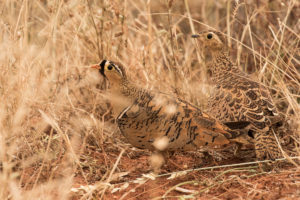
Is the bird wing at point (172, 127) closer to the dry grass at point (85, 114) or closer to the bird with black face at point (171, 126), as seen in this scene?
the bird with black face at point (171, 126)

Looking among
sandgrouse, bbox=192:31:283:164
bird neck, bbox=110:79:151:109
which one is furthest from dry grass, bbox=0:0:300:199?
bird neck, bbox=110:79:151:109

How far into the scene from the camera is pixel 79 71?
4.50 metres

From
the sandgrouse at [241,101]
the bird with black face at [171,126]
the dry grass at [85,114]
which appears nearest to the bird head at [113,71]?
the bird with black face at [171,126]

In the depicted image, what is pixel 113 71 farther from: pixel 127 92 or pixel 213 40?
pixel 213 40

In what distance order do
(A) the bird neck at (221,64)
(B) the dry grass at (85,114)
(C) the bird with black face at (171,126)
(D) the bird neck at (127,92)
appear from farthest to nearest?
(A) the bird neck at (221,64) → (D) the bird neck at (127,92) → (C) the bird with black face at (171,126) → (B) the dry grass at (85,114)

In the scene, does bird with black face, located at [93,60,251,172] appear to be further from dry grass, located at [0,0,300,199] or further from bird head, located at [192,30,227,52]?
bird head, located at [192,30,227,52]

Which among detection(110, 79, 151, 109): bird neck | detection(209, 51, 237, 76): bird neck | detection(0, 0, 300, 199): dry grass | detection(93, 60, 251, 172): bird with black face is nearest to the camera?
detection(0, 0, 300, 199): dry grass

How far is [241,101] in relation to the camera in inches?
138

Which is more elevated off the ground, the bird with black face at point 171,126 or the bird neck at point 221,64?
the bird neck at point 221,64

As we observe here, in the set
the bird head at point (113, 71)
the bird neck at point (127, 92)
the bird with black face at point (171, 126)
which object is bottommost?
the bird with black face at point (171, 126)

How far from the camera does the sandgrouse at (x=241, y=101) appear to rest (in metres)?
3.27

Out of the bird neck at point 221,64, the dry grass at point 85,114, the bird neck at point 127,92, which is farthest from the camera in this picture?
the bird neck at point 221,64

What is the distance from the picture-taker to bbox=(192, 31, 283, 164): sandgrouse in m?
3.27

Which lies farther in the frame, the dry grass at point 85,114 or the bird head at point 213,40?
the bird head at point 213,40
